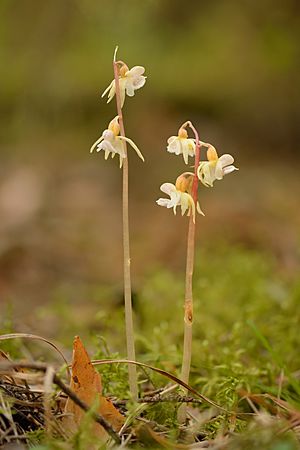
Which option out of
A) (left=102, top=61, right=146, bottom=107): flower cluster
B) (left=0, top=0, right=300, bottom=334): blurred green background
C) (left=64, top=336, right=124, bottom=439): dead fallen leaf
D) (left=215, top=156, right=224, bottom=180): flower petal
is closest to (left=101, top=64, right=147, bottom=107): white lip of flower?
(left=102, top=61, right=146, bottom=107): flower cluster

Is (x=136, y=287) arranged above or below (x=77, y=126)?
below

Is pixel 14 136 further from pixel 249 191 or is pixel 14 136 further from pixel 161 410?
pixel 161 410

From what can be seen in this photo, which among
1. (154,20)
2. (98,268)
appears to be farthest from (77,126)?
(98,268)

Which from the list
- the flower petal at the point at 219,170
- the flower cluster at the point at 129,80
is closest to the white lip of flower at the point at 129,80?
the flower cluster at the point at 129,80

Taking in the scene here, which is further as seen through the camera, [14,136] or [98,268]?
[14,136]

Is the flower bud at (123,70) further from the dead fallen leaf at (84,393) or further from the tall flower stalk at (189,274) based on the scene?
the dead fallen leaf at (84,393)

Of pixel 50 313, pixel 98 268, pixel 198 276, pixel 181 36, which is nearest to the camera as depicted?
pixel 50 313

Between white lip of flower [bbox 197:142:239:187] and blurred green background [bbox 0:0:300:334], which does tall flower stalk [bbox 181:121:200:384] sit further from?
blurred green background [bbox 0:0:300:334]
